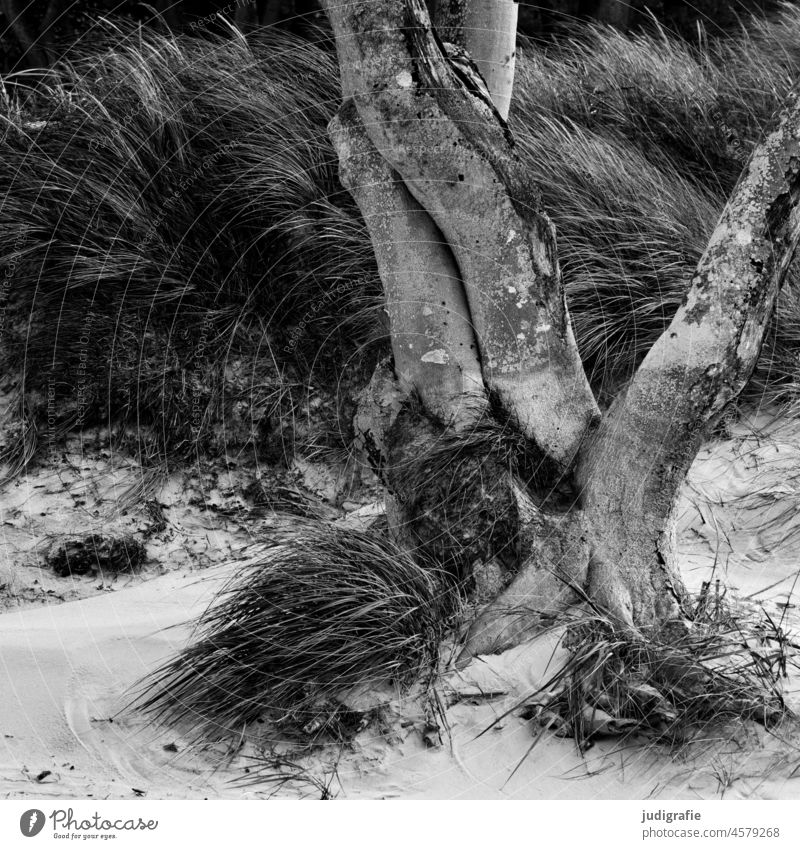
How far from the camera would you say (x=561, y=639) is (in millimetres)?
3348

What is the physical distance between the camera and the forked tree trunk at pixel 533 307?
10.8 feet

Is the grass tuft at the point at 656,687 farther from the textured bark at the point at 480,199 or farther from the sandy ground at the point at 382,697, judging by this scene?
the textured bark at the point at 480,199

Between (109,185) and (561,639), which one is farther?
(109,185)

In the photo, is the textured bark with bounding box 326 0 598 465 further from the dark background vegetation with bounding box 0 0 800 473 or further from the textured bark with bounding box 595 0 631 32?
the textured bark with bounding box 595 0 631 32

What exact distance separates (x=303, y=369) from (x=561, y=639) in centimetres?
241

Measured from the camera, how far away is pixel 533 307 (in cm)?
355

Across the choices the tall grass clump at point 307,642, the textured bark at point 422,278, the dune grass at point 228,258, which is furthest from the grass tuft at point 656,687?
the dune grass at point 228,258

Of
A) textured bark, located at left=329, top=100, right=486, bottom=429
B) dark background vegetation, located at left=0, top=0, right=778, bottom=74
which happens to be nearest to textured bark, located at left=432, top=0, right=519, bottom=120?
textured bark, located at left=329, top=100, right=486, bottom=429

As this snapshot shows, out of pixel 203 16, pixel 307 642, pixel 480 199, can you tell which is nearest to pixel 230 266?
pixel 480 199

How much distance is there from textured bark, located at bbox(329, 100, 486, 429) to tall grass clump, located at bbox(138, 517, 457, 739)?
2.04 feet

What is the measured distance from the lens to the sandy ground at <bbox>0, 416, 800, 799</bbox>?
3016 millimetres

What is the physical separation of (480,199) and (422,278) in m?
0.35
